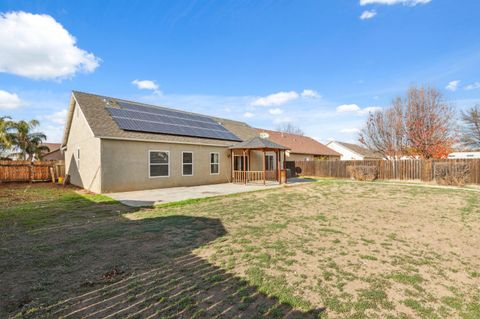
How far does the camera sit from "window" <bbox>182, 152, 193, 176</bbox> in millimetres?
15398

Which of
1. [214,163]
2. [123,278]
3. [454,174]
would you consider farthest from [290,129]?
[123,278]

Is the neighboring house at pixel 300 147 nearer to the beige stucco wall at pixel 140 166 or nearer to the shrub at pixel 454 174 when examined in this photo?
the beige stucco wall at pixel 140 166

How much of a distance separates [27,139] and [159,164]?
1925 cm

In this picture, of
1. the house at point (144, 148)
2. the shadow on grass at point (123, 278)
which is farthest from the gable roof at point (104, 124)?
the shadow on grass at point (123, 278)

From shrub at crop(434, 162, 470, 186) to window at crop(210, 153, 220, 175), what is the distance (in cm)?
1526

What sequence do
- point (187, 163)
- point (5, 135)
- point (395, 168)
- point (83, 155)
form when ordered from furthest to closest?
1. point (5, 135)
2. point (395, 168)
3. point (187, 163)
4. point (83, 155)

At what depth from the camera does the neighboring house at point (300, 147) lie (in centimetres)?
2823

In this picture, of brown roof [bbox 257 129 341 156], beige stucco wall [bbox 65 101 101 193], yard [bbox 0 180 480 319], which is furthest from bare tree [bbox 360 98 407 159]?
beige stucco wall [bbox 65 101 101 193]

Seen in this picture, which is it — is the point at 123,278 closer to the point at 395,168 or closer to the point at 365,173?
the point at 365,173

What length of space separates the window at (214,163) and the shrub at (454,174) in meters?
15.3

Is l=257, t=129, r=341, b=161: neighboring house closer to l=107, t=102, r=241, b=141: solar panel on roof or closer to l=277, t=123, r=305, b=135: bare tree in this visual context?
l=107, t=102, r=241, b=141: solar panel on roof

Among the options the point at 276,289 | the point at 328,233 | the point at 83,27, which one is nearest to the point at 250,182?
the point at 328,233

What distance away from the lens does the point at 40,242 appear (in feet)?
17.0

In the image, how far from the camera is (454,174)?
16.2m
